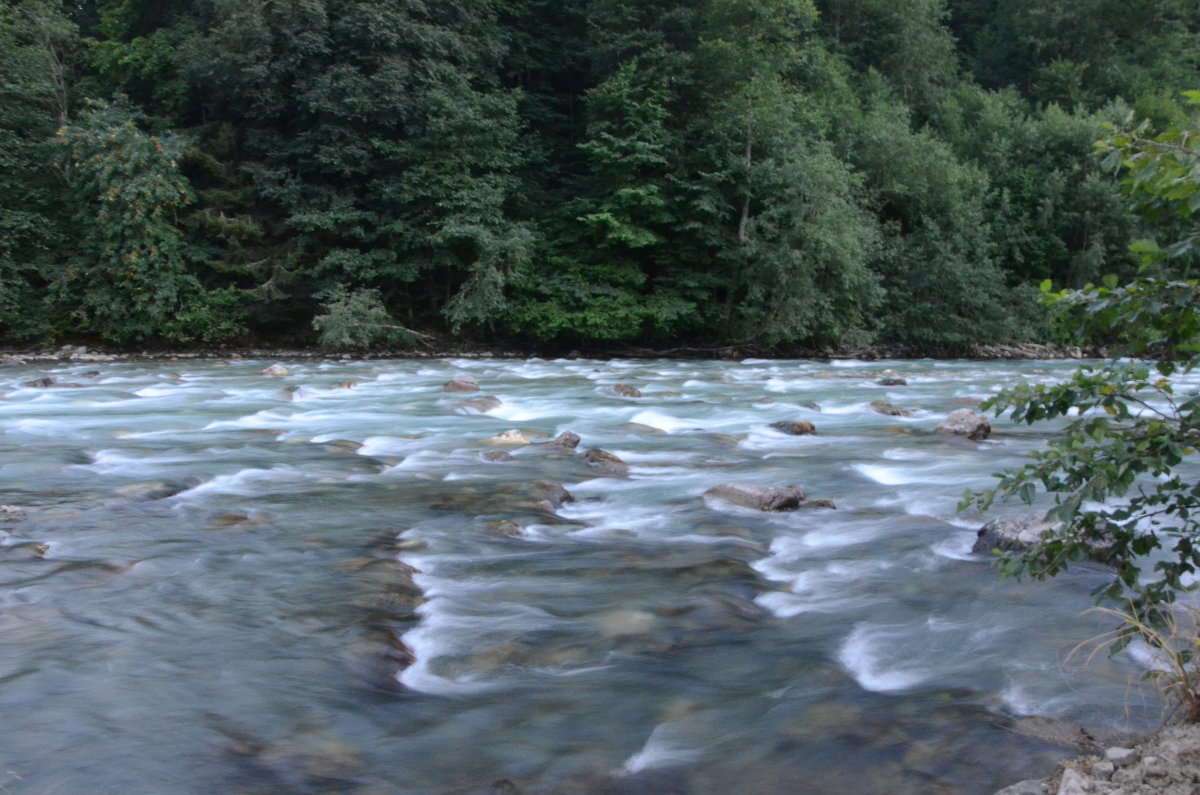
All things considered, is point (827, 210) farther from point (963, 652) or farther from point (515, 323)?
point (963, 652)

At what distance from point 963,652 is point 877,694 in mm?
738

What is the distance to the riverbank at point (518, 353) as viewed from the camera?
22891mm

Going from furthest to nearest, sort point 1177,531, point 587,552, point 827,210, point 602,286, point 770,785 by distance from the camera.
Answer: point 602,286 < point 827,210 < point 587,552 < point 770,785 < point 1177,531

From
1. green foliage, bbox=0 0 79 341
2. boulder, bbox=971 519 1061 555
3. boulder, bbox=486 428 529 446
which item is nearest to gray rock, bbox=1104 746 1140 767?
boulder, bbox=971 519 1061 555

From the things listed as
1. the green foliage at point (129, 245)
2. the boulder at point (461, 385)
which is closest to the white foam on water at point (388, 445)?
the boulder at point (461, 385)

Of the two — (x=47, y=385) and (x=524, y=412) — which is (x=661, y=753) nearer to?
(x=524, y=412)

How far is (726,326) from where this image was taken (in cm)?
2475

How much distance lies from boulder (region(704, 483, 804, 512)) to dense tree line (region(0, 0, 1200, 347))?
1609 cm

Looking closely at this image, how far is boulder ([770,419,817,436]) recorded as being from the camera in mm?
11063

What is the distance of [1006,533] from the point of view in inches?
226

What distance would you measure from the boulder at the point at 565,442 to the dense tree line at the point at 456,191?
13.5 metres

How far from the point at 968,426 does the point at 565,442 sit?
465cm

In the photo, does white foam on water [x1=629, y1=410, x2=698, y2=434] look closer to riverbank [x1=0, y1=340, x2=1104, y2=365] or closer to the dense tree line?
the dense tree line

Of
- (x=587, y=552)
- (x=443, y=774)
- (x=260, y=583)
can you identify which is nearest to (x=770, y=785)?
(x=443, y=774)
